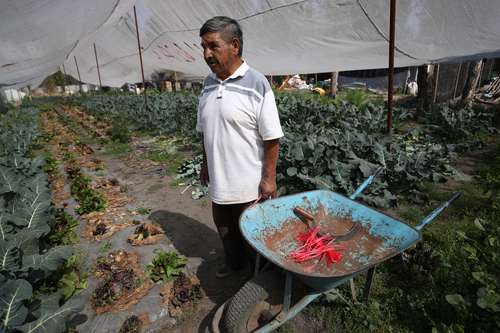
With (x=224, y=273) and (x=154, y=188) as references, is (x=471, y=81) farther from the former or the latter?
(x=224, y=273)

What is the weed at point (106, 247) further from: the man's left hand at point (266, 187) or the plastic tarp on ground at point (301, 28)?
the plastic tarp on ground at point (301, 28)

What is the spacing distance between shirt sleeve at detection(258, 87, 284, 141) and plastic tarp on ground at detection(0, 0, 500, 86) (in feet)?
10.6

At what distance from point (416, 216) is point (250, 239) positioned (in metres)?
2.86

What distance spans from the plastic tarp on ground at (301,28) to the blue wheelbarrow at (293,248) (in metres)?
3.03

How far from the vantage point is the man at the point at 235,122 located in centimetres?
198

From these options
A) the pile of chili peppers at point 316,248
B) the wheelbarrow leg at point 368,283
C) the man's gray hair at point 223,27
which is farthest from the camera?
the wheelbarrow leg at point 368,283

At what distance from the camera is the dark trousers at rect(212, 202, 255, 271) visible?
2.60m

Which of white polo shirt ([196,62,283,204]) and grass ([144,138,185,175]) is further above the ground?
white polo shirt ([196,62,283,204])

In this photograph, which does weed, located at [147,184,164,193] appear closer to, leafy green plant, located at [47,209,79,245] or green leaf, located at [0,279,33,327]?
leafy green plant, located at [47,209,79,245]

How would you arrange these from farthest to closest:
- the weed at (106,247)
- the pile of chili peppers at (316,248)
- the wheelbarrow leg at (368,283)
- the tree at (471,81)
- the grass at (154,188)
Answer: the tree at (471,81), the grass at (154,188), the weed at (106,247), the wheelbarrow leg at (368,283), the pile of chili peppers at (316,248)

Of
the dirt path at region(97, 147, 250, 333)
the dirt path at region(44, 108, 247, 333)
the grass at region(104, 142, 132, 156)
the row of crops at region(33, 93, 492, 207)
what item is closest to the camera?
the dirt path at region(44, 108, 247, 333)

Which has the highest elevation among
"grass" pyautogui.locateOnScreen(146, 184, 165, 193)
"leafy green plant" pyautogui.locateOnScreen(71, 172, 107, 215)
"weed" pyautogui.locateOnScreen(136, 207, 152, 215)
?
"leafy green plant" pyautogui.locateOnScreen(71, 172, 107, 215)

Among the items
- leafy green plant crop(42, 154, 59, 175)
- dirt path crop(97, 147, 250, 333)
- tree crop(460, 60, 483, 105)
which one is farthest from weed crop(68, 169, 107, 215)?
tree crop(460, 60, 483, 105)

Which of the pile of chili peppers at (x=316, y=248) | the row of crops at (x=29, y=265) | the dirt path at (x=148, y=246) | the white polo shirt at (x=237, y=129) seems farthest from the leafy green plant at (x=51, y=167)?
the pile of chili peppers at (x=316, y=248)
